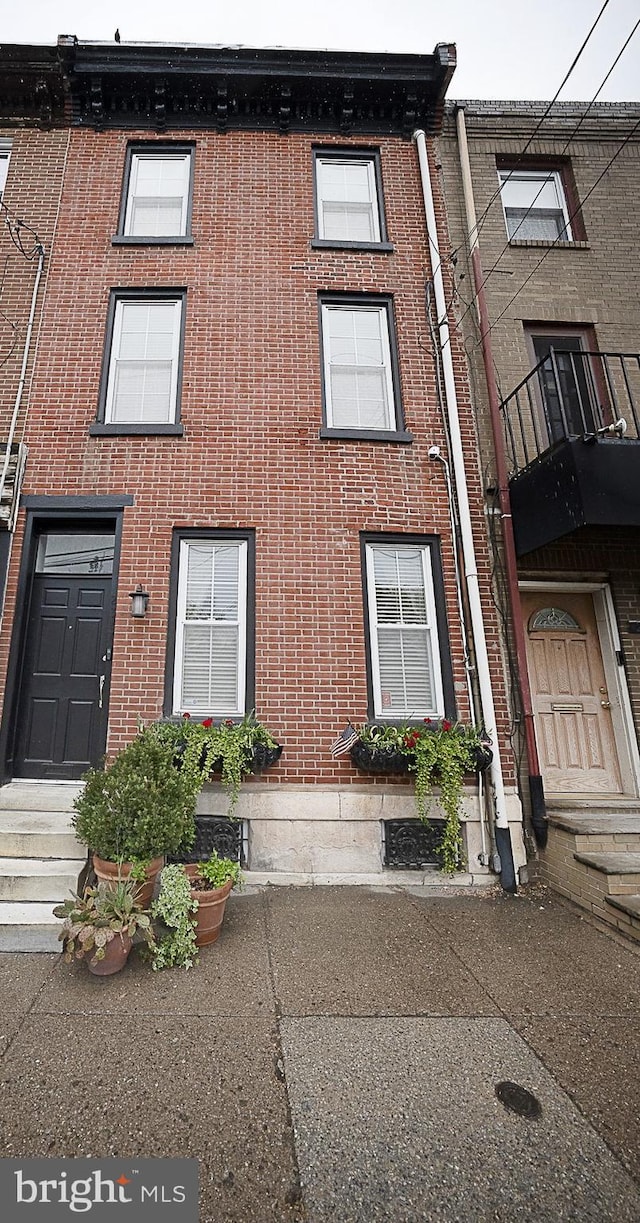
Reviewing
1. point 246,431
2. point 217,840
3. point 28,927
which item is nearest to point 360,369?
point 246,431

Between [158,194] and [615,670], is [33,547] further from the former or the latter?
[615,670]

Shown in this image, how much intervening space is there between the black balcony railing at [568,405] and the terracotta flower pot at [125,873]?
5.76 meters

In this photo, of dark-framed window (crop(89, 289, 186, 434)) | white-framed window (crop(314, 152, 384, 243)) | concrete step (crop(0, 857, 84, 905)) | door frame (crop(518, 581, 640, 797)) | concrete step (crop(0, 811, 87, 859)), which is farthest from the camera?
white-framed window (crop(314, 152, 384, 243))

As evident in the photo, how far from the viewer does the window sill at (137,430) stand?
636 centimetres

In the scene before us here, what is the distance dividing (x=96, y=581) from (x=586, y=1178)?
602cm

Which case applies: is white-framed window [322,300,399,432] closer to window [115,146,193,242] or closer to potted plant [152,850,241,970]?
window [115,146,193,242]

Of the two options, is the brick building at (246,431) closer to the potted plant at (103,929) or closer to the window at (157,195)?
the window at (157,195)

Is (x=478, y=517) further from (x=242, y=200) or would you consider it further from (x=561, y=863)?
(x=242, y=200)

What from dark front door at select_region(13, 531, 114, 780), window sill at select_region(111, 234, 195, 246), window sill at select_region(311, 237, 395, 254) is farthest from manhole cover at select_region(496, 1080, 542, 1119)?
window sill at select_region(111, 234, 195, 246)

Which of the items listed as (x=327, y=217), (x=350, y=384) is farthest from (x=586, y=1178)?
(x=327, y=217)

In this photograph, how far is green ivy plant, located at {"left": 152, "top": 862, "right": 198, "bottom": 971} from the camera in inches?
140

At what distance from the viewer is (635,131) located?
27.3ft

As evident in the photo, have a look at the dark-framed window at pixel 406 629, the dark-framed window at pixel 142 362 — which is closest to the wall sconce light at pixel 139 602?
the dark-framed window at pixel 142 362

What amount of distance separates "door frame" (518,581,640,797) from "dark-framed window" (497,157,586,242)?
16.9ft
